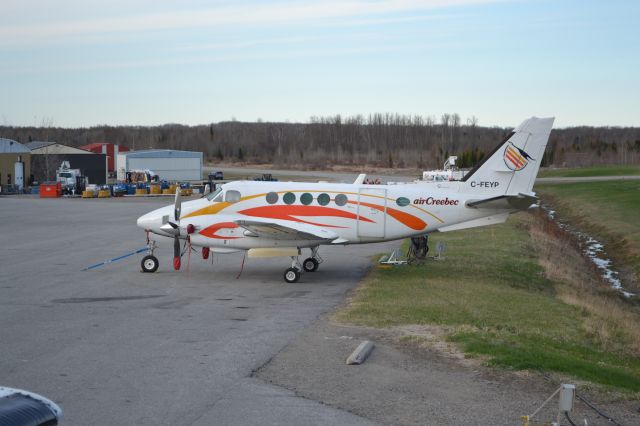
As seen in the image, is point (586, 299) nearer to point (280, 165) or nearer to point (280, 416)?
point (280, 416)

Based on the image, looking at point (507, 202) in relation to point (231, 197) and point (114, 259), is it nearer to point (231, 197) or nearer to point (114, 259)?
point (231, 197)

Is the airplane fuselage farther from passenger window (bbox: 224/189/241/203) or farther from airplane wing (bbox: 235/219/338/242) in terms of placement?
airplane wing (bbox: 235/219/338/242)

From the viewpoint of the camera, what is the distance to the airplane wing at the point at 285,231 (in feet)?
72.9

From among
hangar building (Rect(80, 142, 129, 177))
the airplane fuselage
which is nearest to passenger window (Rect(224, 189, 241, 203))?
the airplane fuselage

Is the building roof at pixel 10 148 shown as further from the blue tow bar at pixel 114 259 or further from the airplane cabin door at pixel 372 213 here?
the airplane cabin door at pixel 372 213

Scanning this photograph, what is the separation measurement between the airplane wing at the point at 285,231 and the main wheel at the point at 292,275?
96cm

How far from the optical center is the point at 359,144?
17212 centimetres

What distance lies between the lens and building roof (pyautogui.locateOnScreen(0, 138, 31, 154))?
2904 inches

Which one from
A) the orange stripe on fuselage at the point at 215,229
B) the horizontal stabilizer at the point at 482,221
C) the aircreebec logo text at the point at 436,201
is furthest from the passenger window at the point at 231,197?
the horizontal stabilizer at the point at 482,221

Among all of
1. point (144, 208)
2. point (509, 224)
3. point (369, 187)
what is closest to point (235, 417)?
point (369, 187)

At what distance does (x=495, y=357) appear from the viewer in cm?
1366

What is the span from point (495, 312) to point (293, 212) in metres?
7.46

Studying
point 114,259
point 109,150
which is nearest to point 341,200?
point 114,259

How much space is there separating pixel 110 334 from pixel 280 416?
6063 millimetres
